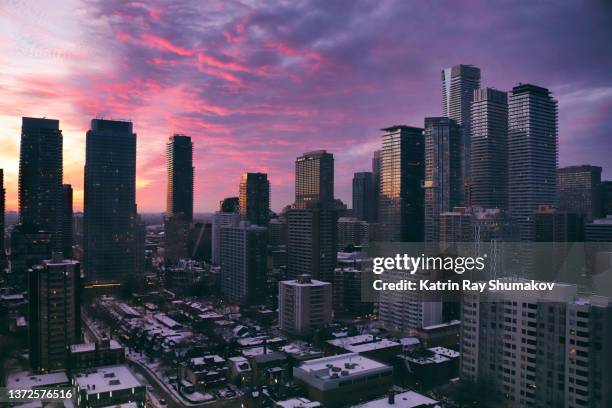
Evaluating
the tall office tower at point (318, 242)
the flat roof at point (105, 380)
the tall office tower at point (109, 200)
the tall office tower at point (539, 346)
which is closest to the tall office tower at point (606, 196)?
the tall office tower at point (318, 242)

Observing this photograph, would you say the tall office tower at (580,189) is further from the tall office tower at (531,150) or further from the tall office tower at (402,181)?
the tall office tower at (402,181)

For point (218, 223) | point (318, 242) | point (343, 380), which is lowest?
point (343, 380)

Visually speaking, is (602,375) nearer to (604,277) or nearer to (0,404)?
(604,277)

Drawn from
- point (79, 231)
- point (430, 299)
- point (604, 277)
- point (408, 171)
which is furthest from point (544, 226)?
point (79, 231)

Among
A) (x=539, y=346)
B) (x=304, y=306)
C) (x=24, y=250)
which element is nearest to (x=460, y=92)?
(x=304, y=306)

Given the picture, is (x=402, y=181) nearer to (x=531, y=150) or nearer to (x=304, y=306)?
(x=531, y=150)

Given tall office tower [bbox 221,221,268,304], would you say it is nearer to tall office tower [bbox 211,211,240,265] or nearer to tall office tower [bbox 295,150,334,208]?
tall office tower [bbox 211,211,240,265]
